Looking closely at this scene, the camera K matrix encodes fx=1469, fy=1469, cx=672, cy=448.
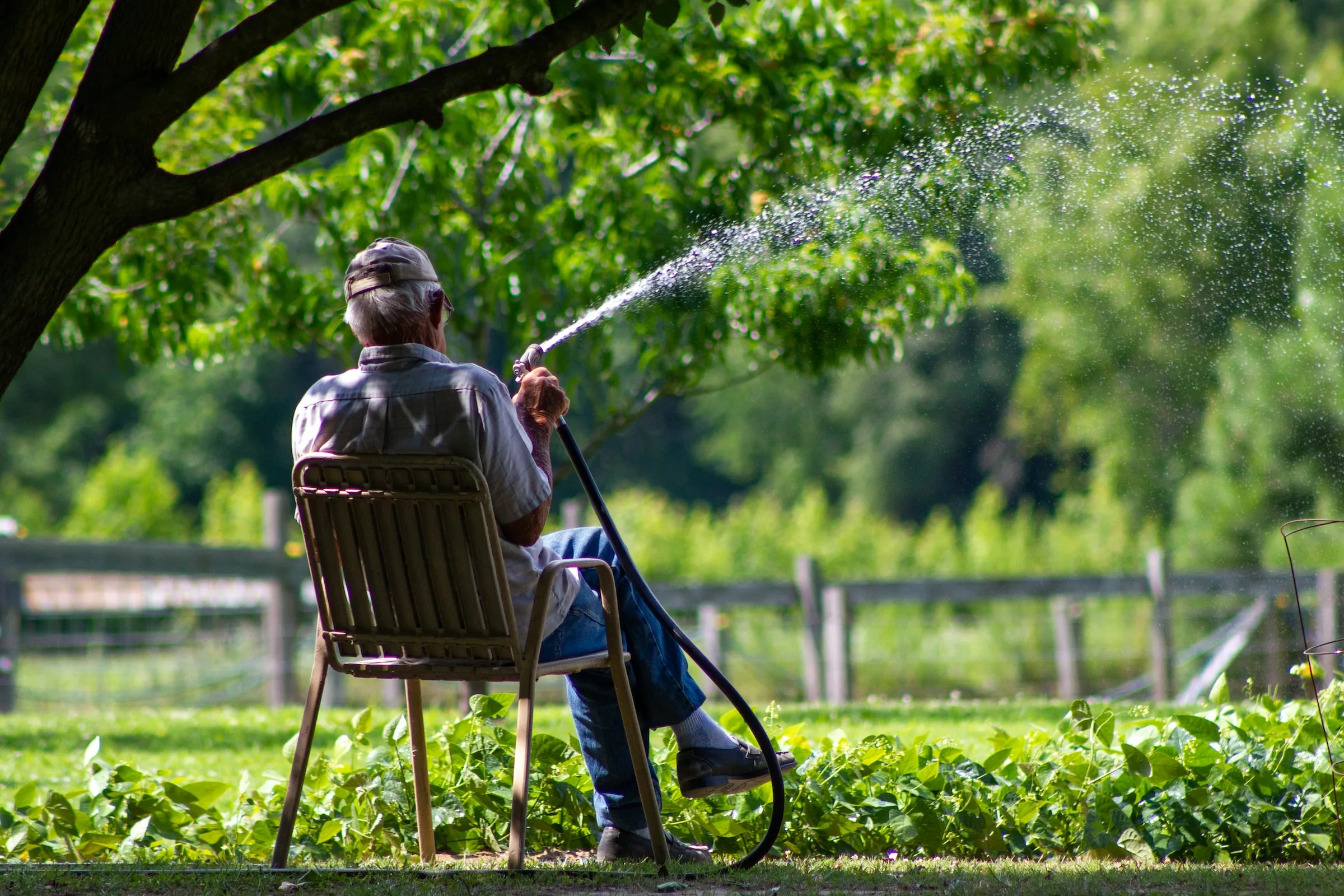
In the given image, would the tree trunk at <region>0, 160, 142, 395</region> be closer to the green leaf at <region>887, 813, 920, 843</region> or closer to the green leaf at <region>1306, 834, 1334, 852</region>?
the green leaf at <region>887, 813, 920, 843</region>

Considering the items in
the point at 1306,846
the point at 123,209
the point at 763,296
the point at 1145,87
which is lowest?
the point at 1306,846

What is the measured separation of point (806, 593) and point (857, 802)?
668 centimetres

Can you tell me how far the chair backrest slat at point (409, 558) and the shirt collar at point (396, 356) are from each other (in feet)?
0.77

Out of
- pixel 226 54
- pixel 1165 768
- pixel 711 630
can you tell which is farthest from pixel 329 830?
pixel 711 630

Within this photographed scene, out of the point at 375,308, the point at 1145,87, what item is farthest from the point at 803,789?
the point at 1145,87

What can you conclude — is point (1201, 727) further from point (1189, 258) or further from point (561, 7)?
point (1189, 258)

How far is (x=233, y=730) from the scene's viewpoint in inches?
248

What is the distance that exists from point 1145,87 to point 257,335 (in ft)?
44.1

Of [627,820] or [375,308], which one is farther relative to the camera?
[627,820]

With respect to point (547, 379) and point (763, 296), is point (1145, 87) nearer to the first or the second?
point (763, 296)

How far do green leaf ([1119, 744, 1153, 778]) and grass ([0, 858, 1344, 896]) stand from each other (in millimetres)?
226

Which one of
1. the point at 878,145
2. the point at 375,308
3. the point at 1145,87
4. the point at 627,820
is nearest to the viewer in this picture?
the point at 375,308

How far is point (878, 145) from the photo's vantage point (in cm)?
636

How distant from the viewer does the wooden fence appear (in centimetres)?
794
